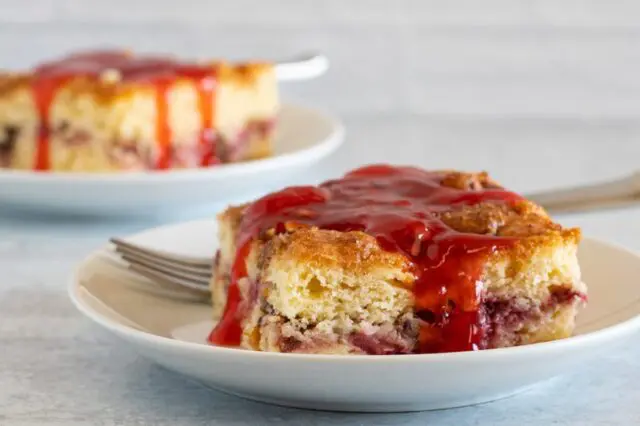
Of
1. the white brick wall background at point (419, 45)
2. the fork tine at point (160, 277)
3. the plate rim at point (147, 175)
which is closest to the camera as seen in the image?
the fork tine at point (160, 277)

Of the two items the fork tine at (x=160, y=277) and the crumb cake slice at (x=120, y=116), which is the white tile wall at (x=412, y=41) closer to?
the crumb cake slice at (x=120, y=116)

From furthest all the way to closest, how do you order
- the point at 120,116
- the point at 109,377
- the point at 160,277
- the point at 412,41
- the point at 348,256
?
the point at 412,41
the point at 120,116
the point at 160,277
the point at 109,377
the point at 348,256

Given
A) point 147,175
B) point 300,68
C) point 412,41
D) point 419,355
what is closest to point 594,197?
point 419,355

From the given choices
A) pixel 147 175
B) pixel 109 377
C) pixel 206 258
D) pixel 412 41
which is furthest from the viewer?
pixel 412 41

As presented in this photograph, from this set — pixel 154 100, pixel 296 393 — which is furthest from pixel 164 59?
pixel 296 393

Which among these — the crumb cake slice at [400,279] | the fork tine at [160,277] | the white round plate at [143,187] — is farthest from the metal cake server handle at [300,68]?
the crumb cake slice at [400,279]

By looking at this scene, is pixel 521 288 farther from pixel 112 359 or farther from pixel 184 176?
pixel 184 176

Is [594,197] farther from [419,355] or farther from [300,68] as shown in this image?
[300,68]

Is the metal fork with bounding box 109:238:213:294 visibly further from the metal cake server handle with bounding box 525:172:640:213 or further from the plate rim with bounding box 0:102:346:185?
the metal cake server handle with bounding box 525:172:640:213
